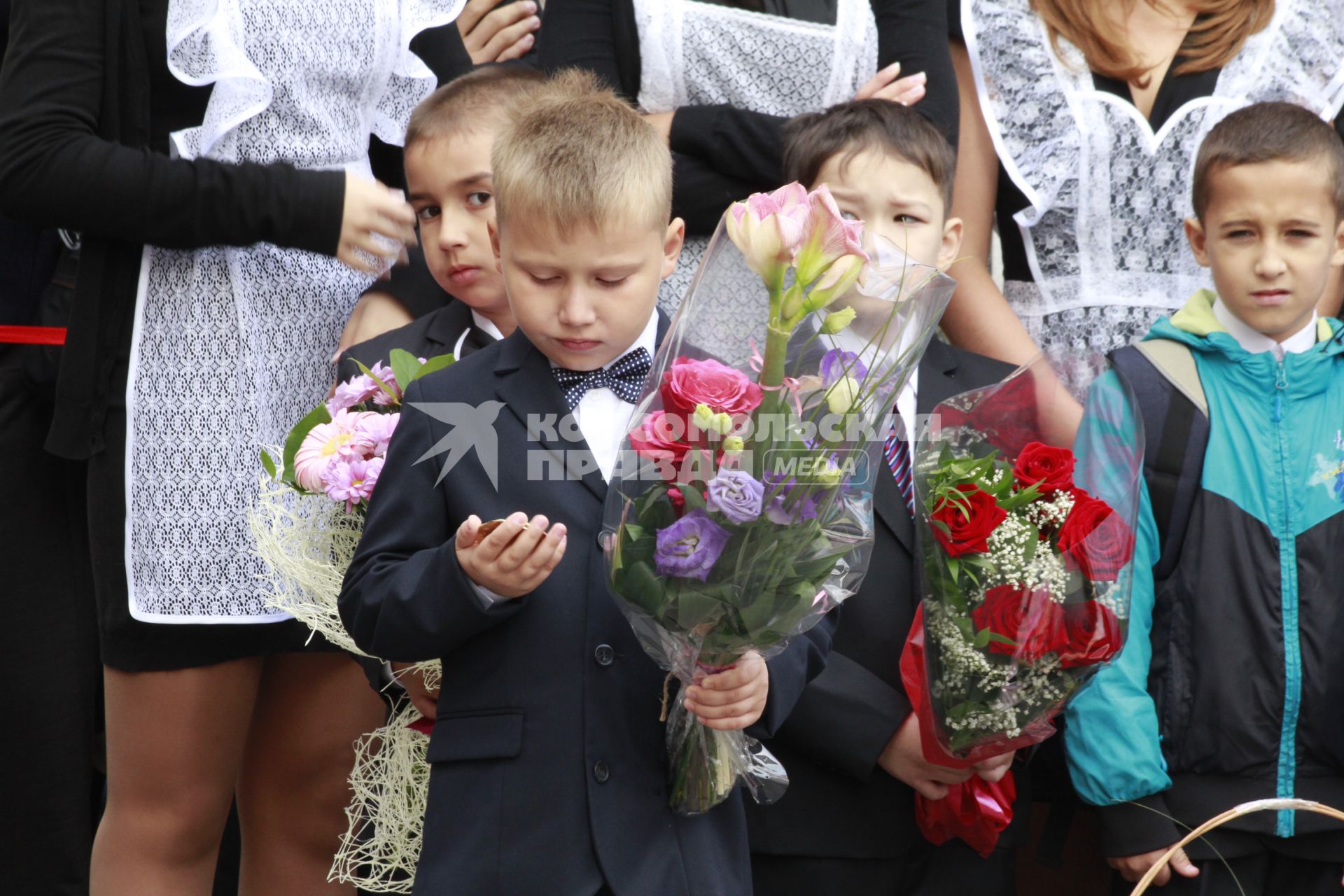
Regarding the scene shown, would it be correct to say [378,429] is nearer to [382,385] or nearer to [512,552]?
[382,385]

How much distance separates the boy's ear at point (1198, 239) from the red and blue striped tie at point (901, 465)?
716 millimetres

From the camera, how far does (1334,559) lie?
233 cm

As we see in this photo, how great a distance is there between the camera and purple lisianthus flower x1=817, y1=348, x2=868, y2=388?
1.63m

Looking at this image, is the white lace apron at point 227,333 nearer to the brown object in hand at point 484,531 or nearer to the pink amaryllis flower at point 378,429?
the pink amaryllis flower at point 378,429

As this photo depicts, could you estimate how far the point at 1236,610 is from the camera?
2332 mm

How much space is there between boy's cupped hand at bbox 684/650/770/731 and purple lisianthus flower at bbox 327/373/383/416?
791 mm

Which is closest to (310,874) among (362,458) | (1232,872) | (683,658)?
(362,458)

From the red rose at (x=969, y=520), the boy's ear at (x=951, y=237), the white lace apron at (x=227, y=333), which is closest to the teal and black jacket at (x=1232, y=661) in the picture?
the red rose at (x=969, y=520)

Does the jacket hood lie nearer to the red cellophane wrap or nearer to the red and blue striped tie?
the red and blue striped tie

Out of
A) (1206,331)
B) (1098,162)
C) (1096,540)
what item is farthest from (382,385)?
(1098,162)

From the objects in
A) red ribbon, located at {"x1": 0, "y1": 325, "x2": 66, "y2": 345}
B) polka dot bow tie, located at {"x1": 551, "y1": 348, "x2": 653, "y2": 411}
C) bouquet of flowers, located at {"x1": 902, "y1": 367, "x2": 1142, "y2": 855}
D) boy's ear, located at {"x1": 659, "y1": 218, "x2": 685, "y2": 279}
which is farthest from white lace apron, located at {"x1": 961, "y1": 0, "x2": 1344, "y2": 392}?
red ribbon, located at {"x1": 0, "y1": 325, "x2": 66, "y2": 345}

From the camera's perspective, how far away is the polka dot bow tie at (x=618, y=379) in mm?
1925

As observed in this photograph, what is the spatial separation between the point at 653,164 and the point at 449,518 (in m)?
0.57

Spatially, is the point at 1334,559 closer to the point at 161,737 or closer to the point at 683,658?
the point at 683,658
